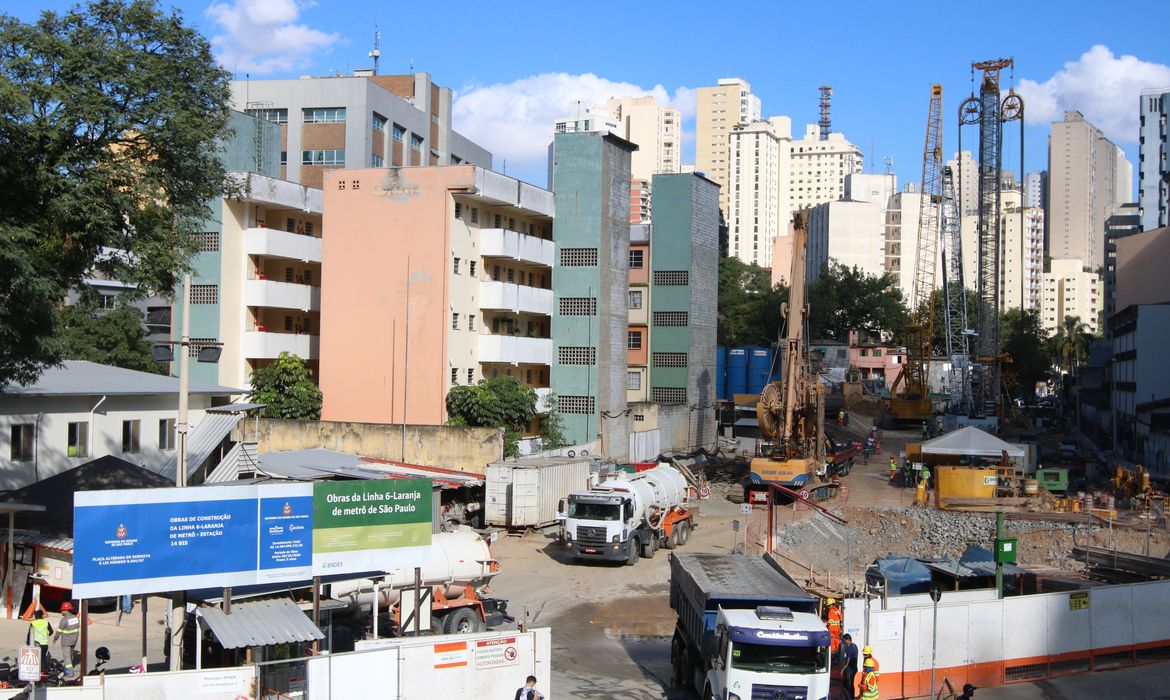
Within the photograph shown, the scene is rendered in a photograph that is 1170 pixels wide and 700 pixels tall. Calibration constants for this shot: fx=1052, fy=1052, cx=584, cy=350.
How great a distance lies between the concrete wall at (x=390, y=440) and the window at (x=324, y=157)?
2472cm

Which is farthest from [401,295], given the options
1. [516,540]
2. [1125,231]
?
[1125,231]

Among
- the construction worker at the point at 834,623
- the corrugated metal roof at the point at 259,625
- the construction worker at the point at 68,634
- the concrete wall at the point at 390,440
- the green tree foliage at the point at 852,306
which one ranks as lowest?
the construction worker at the point at 68,634

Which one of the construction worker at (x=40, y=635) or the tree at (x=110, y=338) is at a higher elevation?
the tree at (x=110, y=338)

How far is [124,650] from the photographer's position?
20.5 metres

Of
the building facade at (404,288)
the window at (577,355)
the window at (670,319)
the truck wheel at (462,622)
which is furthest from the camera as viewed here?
the window at (670,319)

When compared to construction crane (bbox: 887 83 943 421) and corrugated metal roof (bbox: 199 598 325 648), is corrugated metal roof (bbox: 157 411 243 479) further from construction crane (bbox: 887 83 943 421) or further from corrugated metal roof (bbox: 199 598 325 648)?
construction crane (bbox: 887 83 943 421)

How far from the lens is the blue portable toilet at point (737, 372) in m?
77.4

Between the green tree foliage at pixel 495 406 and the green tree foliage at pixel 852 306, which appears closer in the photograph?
the green tree foliage at pixel 495 406

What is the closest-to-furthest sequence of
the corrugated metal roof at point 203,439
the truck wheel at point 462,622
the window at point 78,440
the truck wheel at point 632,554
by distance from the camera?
the truck wheel at point 462,622
the window at point 78,440
the truck wheel at point 632,554
the corrugated metal roof at point 203,439

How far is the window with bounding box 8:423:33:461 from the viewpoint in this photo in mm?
28953

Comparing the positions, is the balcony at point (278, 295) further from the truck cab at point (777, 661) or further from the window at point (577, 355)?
the truck cab at point (777, 661)

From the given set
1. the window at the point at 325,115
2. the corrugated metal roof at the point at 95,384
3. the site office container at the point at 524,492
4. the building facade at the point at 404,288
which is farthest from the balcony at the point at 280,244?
the window at the point at 325,115

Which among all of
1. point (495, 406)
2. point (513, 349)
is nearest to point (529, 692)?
point (495, 406)

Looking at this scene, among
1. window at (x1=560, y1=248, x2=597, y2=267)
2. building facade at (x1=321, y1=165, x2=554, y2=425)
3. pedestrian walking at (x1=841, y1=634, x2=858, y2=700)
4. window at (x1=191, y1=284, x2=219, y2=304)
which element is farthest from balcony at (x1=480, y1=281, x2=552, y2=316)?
pedestrian walking at (x1=841, y1=634, x2=858, y2=700)
